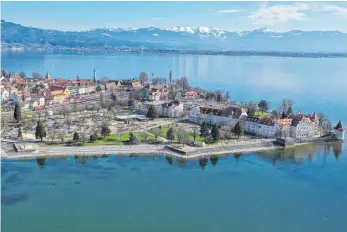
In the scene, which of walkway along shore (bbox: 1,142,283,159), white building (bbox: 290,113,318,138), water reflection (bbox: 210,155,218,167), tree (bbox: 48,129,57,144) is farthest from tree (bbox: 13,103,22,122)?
white building (bbox: 290,113,318,138)

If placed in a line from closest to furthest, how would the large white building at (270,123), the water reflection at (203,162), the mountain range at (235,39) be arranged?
the water reflection at (203,162) < the large white building at (270,123) < the mountain range at (235,39)

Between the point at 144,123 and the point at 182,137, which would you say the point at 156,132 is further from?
the point at 144,123

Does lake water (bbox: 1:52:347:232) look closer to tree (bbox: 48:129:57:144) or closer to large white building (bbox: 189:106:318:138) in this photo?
large white building (bbox: 189:106:318:138)

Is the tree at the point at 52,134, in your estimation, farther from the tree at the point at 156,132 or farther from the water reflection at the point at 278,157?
the tree at the point at 156,132

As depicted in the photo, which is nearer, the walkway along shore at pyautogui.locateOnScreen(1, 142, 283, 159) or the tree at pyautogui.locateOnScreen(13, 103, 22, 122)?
the walkway along shore at pyautogui.locateOnScreen(1, 142, 283, 159)

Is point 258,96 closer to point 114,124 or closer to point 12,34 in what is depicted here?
point 114,124

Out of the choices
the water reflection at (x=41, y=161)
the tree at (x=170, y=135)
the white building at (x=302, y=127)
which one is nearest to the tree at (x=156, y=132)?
the tree at (x=170, y=135)

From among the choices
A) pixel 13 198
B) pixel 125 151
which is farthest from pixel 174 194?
pixel 13 198

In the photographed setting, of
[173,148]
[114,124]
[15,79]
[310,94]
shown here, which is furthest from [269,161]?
[15,79]
